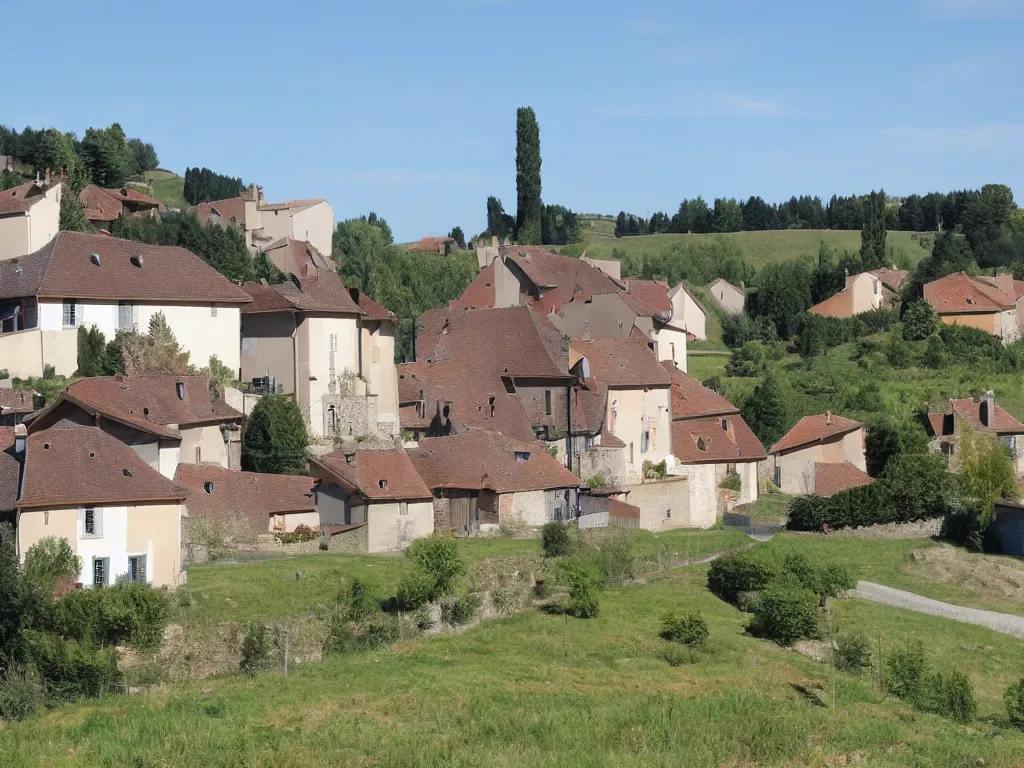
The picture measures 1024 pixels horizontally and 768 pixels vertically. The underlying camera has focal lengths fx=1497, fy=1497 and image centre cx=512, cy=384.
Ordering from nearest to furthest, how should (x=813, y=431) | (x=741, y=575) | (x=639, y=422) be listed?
(x=741, y=575) → (x=639, y=422) → (x=813, y=431)

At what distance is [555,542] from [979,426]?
29862mm

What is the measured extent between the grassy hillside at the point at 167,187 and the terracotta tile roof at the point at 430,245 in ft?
53.5

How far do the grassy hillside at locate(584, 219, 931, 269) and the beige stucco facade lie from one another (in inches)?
2347

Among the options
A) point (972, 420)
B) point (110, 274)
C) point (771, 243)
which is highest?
point (771, 243)

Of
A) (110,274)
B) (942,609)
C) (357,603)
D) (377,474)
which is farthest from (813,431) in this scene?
(357,603)

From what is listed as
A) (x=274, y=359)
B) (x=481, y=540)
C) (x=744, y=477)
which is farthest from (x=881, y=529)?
(x=274, y=359)

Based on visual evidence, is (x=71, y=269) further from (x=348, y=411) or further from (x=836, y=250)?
(x=836, y=250)

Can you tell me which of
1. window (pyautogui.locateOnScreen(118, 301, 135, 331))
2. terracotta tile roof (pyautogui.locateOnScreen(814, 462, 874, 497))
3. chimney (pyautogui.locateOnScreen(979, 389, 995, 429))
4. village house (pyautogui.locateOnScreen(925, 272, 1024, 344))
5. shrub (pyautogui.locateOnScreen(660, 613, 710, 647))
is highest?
Result: village house (pyautogui.locateOnScreen(925, 272, 1024, 344))

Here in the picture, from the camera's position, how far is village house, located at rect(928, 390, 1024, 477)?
66.8 meters

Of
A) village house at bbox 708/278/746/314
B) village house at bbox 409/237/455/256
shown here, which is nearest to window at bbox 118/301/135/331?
village house at bbox 409/237/455/256

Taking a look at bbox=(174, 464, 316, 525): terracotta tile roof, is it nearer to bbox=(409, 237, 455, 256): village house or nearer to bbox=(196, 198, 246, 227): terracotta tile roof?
bbox=(196, 198, 246, 227): terracotta tile roof

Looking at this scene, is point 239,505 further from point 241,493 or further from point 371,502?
point 371,502

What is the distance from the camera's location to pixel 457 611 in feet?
129

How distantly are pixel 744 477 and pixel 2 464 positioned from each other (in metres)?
31.3
